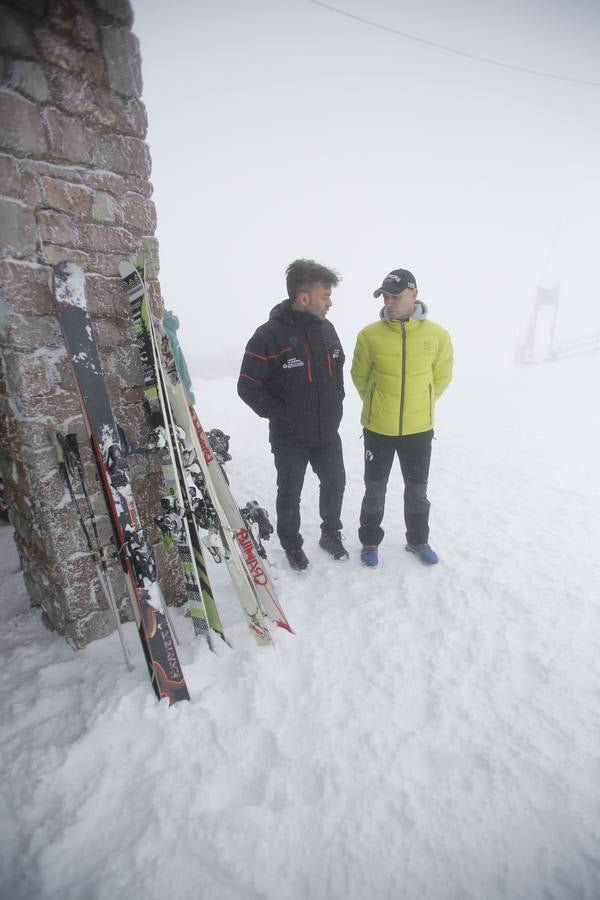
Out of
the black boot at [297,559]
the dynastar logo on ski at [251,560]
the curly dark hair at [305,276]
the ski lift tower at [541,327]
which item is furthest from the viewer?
the ski lift tower at [541,327]

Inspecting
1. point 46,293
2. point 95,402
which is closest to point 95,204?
point 46,293

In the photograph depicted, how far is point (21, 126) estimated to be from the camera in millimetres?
1615

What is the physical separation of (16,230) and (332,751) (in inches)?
101

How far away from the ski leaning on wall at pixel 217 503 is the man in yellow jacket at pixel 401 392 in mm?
970

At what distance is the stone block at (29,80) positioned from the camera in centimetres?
157

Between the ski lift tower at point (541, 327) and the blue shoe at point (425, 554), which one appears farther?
the ski lift tower at point (541, 327)

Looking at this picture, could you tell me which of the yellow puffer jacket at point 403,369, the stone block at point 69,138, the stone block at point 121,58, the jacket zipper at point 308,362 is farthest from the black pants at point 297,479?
the stone block at point 121,58

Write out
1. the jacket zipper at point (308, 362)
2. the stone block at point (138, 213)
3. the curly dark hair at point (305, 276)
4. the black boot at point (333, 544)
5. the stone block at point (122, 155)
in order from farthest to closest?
1. the black boot at point (333, 544)
2. the jacket zipper at point (308, 362)
3. the curly dark hair at point (305, 276)
4. the stone block at point (138, 213)
5. the stone block at point (122, 155)

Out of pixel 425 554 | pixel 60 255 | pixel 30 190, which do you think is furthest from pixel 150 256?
pixel 425 554

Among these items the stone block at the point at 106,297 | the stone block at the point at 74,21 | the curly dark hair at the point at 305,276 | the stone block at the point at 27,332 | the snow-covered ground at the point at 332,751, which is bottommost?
the snow-covered ground at the point at 332,751

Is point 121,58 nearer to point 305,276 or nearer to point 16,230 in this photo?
point 16,230

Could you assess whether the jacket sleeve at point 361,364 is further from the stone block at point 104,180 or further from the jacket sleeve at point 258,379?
the stone block at point 104,180

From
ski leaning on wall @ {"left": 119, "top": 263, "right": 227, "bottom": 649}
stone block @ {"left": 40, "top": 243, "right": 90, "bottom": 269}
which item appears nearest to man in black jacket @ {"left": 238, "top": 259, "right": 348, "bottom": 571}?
ski leaning on wall @ {"left": 119, "top": 263, "right": 227, "bottom": 649}

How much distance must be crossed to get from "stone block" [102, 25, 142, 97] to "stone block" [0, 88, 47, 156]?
394 mm
